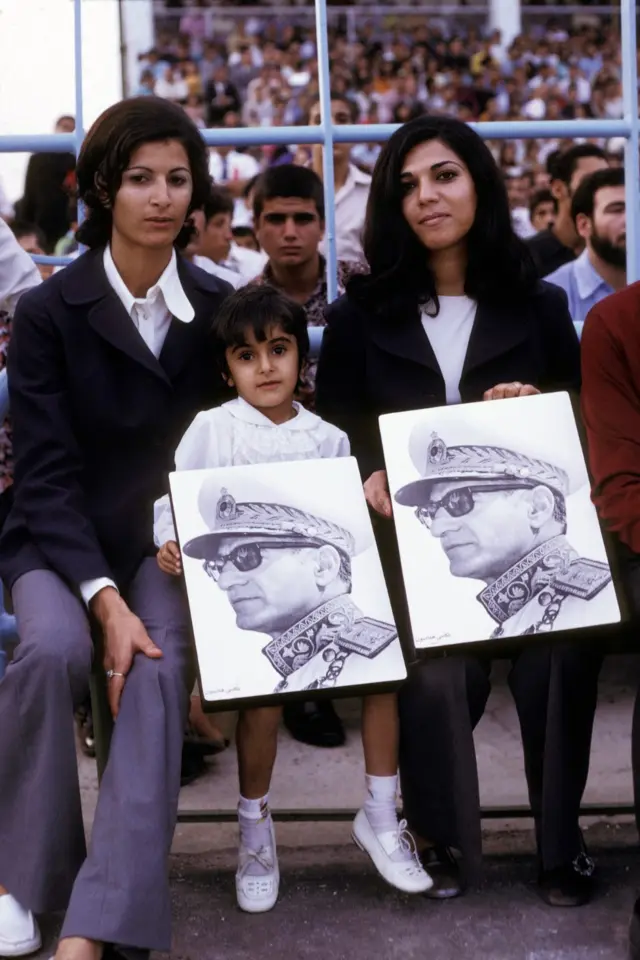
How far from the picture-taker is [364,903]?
284 centimetres

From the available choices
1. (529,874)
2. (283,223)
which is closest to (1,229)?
(283,223)

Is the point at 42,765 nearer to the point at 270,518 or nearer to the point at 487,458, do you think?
the point at 270,518

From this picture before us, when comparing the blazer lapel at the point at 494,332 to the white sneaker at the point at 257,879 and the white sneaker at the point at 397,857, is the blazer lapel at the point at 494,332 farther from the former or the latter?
the white sneaker at the point at 257,879

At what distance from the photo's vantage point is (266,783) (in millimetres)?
2801

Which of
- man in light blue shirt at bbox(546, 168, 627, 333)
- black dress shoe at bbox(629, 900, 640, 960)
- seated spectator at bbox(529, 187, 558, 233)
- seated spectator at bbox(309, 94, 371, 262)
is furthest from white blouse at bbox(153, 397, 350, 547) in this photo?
seated spectator at bbox(529, 187, 558, 233)

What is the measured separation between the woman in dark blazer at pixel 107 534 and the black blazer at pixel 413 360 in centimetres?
31

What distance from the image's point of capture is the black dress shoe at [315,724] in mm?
4086

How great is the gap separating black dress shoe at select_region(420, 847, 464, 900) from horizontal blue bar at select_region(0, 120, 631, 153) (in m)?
1.69

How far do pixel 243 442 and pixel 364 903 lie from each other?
1.02 metres

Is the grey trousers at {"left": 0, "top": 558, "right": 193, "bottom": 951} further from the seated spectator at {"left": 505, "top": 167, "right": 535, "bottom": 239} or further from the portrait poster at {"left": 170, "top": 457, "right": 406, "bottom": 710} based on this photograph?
the seated spectator at {"left": 505, "top": 167, "right": 535, "bottom": 239}

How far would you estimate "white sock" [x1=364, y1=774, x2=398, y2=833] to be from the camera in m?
2.79

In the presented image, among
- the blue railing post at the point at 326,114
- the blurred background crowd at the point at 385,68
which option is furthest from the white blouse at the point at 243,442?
the blurred background crowd at the point at 385,68

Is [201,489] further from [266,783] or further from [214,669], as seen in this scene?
[266,783]

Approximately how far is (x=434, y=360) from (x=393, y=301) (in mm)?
174
